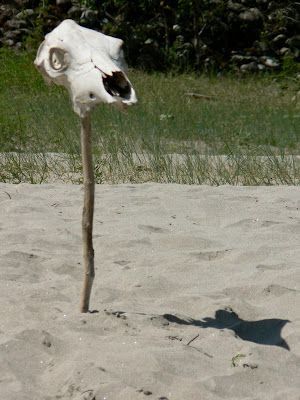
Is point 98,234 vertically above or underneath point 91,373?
underneath

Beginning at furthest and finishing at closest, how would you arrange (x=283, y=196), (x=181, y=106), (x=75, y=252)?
(x=181, y=106), (x=283, y=196), (x=75, y=252)

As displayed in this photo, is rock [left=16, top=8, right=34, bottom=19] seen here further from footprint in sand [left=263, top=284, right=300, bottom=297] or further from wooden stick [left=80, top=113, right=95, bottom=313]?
wooden stick [left=80, top=113, right=95, bottom=313]

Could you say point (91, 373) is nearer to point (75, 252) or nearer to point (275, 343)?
point (275, 343)

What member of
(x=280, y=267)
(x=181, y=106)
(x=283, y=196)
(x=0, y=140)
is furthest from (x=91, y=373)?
(x=181, y=106)

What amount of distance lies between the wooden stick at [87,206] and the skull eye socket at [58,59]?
0.21 metres

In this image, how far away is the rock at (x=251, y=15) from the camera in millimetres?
18781

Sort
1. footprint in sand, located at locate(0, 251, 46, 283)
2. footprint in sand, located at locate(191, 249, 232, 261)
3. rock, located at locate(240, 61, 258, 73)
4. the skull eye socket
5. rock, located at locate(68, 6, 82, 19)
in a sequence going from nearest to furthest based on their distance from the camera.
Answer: the skull eye socket → footprint in sand, located at locate(0, 251, 46, 283) → footprint in sand, located at locate(191, 249, 232, 261) → rock, located at locate(240, 61, 258, 73) → rock, located at locate(68, 6, 82, 19)

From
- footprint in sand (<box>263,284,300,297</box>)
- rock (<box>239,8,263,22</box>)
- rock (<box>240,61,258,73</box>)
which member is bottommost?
rock (<box>240,61,258,73</box>)

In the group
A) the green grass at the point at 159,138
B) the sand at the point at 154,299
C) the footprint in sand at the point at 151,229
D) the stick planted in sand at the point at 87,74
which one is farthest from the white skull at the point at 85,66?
the green grass at the point at 159,138

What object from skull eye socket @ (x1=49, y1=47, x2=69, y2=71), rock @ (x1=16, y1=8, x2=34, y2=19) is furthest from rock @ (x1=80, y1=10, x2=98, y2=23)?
skull eye socket @ (x1=49, y1=47, x2=69, y2=71)

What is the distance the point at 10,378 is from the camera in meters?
3.34

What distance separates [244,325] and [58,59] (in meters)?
1.26

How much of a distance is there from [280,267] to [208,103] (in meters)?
9.65

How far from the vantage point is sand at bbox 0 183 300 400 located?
3334mm
